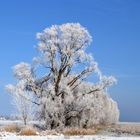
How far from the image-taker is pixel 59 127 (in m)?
46.9

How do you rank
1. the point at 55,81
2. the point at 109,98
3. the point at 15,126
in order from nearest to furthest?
the point at 15,126 → the point at 55,81 → the point at 109,98

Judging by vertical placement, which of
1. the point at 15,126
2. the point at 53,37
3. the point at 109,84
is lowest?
the point at 15,126

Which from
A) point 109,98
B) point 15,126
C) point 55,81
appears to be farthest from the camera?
point 109,98

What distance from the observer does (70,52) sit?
47.8m

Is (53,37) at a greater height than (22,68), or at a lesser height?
greater

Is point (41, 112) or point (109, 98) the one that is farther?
point (109, 98)

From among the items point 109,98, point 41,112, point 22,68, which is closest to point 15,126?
point 41,112

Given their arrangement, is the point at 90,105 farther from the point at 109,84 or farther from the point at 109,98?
the point at 109,98

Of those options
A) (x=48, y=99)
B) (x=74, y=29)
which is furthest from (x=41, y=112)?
(x=74, y=29)

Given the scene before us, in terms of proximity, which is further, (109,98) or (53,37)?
(109,98)

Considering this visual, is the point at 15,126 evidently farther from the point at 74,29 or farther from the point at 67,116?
the point at 74,29

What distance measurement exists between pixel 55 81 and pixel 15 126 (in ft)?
20.5

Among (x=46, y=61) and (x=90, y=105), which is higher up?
(x=46, y=61)

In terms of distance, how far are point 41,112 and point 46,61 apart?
5.03m
